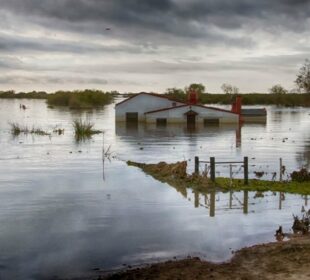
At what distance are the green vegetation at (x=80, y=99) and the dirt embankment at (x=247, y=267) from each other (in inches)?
5208


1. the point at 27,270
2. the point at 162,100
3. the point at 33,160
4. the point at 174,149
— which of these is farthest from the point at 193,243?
the point at 162,100

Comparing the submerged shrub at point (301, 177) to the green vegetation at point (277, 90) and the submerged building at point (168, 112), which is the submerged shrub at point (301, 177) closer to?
the submerged building at point (168, 112)

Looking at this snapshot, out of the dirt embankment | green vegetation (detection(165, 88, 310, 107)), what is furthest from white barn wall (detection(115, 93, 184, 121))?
green vegetation (detection(165, 88, 310, 107))

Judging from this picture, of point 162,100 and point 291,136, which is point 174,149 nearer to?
point 291,136

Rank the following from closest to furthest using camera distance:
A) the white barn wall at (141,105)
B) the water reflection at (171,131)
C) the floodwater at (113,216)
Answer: the floodwater at (113,216) < the water reflection at (171,131) < the white barn wall at (141,105)

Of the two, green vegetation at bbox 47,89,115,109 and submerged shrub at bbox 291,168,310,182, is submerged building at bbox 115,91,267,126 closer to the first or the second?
submerged shrub at bbox 291,168,310,182

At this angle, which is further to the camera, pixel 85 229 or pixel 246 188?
pixel 246 188

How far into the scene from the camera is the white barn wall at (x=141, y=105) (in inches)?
3157

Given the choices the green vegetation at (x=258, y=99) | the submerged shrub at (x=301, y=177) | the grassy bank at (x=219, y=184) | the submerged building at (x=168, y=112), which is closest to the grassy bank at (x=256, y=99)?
the green vegetation at (x=258, y=99)

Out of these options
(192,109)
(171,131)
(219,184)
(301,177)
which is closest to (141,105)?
(192,109)

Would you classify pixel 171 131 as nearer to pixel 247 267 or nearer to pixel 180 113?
pixel 180 113

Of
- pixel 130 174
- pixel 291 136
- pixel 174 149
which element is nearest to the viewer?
pixel 130 174

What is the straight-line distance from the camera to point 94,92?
158 meters

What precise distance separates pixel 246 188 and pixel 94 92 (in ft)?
450
